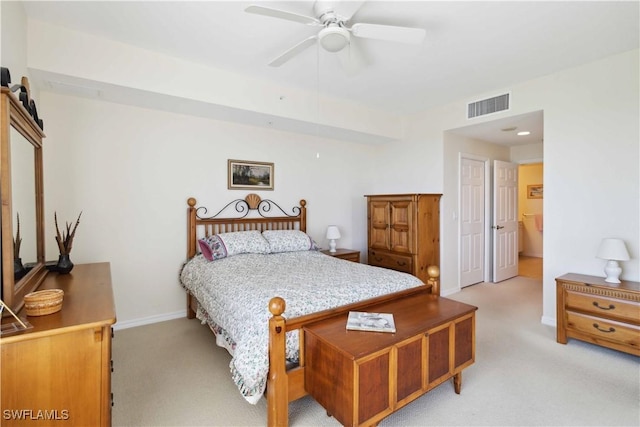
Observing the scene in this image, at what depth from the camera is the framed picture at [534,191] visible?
762 centimetres

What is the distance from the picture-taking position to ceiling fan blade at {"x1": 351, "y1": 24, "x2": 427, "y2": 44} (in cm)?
199

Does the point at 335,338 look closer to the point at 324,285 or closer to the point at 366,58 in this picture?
the point at 324,285

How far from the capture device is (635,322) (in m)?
2.51

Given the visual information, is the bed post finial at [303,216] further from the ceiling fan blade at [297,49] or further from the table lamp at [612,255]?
the table lamp at [612,255]

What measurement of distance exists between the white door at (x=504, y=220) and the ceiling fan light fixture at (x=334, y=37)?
162 inches

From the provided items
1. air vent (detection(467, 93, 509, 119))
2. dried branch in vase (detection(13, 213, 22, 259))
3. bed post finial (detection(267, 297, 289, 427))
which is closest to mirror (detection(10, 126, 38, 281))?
dried branch in vase (detection(13, 213, 22, 259))

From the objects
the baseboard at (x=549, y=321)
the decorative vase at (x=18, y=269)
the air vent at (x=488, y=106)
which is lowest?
the baseboard at (x=549, y=321)

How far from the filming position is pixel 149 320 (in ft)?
11.1

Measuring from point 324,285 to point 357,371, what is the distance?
88cm

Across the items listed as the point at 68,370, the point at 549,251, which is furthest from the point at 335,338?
the point at 549,251

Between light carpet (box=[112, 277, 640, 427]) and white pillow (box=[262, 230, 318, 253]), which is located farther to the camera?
white pillow (box=[262, 230, 318, 253])

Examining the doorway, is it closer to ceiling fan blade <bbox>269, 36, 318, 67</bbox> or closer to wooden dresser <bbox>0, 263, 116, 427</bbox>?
ceiling fan blade <bbox>269, 36, 318, 67</bbox>

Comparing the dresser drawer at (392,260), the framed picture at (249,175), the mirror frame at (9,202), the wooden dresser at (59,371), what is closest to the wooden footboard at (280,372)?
the wooden dresser at (59,371)

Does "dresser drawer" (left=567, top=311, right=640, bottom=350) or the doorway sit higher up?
the doorway
